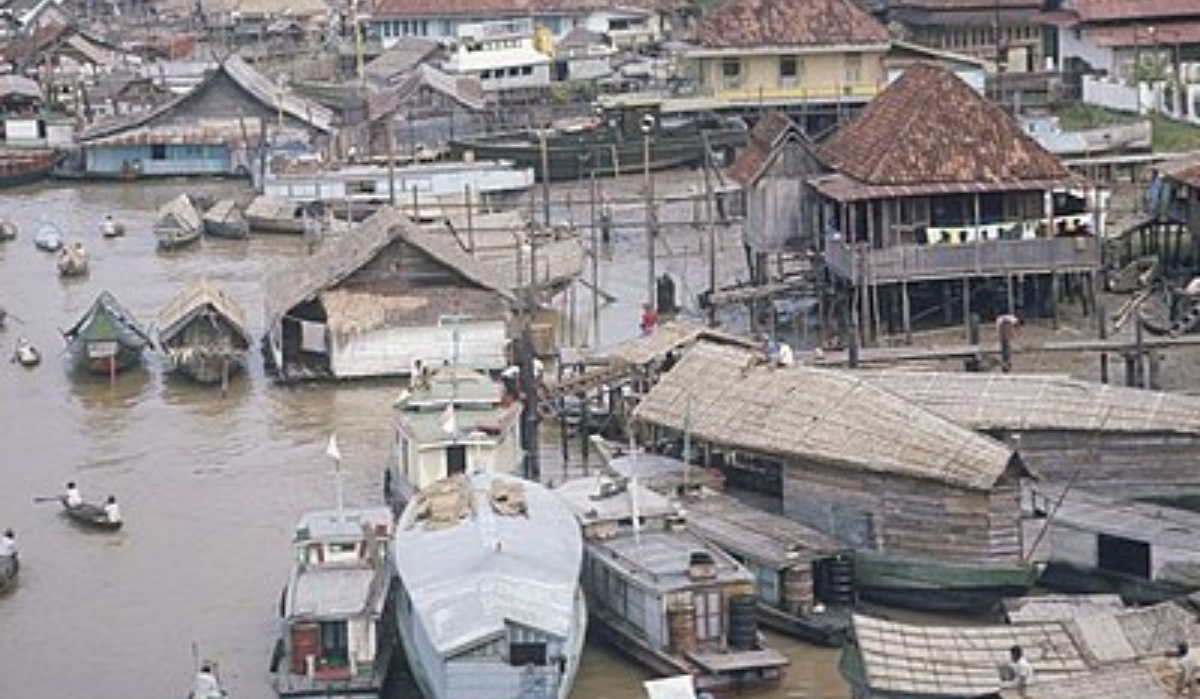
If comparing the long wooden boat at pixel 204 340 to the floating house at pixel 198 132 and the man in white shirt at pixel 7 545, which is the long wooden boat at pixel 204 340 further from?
the floating house at pixel 198 132

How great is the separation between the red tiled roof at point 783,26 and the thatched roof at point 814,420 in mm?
24249

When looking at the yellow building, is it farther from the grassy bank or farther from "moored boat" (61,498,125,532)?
"moored boat" (61,498,125,532)

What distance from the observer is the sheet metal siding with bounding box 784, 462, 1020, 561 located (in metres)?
26.7

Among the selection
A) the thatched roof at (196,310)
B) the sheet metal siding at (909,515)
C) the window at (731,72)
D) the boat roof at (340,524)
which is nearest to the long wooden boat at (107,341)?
the thatched roof at (196,310)

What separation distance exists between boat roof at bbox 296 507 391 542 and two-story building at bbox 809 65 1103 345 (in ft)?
37.1

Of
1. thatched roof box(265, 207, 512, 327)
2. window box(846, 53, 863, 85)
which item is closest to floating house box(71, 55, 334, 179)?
window box(846, 53, 863, 85)

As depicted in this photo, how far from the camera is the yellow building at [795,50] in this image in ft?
183

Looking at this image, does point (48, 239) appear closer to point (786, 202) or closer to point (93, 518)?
point (786, 202)

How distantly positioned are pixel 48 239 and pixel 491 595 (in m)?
32.0

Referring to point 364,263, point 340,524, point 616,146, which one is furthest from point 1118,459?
point 616,146

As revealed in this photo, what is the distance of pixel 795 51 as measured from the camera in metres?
55.8

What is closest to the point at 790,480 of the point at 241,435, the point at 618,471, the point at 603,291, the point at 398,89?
the point at 618,471

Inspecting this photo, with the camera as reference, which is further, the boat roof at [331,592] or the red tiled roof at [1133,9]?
the red tiled roof at [1133,9]

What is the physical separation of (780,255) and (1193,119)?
1439 centimetres
